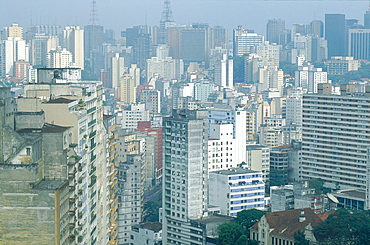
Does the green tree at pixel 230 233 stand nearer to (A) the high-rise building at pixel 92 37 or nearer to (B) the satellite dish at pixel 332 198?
(B) the satellite dish at pixel 332 198

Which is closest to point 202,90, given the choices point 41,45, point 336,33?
point 41,45

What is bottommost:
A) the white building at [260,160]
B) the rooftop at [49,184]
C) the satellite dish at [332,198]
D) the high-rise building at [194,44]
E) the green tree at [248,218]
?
the satellite dish at [332,198]

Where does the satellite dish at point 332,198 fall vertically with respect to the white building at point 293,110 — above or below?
below

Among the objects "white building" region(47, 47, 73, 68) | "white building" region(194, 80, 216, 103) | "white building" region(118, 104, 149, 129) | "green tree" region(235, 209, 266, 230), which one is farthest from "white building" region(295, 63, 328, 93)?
"green tree" region(235, 209, 266, 230)

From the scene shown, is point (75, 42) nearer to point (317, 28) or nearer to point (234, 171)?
point (317, 28)

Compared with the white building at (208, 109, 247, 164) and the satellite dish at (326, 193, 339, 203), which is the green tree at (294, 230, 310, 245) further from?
the white building at (208, 109, 247, 164)

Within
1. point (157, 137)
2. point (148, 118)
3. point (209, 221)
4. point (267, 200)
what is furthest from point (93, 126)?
point (148, 118)

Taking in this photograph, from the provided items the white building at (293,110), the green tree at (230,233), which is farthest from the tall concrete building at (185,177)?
the white building at (293,110)
